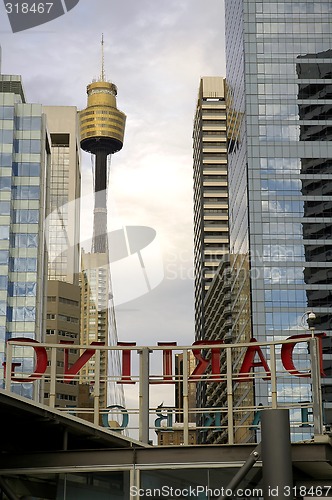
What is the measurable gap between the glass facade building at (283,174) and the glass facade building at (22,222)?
3891cm

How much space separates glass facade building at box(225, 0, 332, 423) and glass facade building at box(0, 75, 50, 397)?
128ft

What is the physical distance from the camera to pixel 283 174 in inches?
6580

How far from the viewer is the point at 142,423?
86.6ft

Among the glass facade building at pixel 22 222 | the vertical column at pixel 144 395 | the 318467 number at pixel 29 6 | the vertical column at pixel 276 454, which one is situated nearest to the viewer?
the vertical column at pixel 276 454

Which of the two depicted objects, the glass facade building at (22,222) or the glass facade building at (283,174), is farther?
the glass facade building at (283,174)

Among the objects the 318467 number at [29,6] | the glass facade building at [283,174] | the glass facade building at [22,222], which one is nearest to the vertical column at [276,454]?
the 318467 number at [29,6]

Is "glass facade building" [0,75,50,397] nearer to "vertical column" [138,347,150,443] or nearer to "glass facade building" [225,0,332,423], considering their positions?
"glass facade building" [225,0,332,423]

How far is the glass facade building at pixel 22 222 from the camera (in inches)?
6117

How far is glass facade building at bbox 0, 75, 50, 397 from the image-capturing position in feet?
510

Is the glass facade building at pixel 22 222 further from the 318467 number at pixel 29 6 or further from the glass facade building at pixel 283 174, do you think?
the glass facade building at pixel 283 174

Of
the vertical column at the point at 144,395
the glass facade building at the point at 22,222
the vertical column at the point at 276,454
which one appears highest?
the glass facade building at the point at 22,222

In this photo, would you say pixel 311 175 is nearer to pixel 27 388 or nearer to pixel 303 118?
pixel 303 118

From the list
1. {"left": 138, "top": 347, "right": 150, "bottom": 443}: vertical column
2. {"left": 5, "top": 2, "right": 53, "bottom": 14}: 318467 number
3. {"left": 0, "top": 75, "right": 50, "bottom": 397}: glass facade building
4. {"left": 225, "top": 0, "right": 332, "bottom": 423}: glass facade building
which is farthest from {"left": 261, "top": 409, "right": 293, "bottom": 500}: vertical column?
{"left": 0, "top": 75, "right": 50, "bottom": 397}: glass facade building

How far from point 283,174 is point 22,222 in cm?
5024
